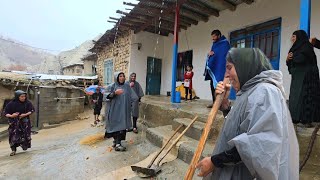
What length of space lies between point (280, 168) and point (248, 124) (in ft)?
0.88

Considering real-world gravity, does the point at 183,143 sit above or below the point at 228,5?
below

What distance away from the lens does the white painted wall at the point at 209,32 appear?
233 inches

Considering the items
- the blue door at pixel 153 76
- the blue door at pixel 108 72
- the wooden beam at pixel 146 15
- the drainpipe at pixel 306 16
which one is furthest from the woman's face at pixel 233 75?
the blue door at pixel 108 72

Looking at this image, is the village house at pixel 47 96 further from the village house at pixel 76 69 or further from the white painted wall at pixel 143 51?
the village house at pixel 76 69

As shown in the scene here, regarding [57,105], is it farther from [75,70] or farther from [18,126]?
[75,70]

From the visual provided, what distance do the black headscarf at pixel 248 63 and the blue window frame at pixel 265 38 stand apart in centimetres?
532

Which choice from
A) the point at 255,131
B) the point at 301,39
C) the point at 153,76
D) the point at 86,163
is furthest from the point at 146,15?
the point at 255,131

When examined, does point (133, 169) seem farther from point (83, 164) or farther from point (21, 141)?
point (21, 141)

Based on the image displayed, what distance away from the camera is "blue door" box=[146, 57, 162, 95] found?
37.1 ft

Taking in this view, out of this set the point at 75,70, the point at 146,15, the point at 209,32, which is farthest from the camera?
the point at 75,70

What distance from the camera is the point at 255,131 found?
127 cm

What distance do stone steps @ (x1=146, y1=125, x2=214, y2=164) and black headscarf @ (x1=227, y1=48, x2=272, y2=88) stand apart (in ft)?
6.50

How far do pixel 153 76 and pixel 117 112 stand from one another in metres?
6.40

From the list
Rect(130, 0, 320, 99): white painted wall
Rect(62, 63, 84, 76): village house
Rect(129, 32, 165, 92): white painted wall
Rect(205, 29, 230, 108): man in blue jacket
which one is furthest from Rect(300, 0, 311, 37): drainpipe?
Rect(62, 63, 84, 76): village house
